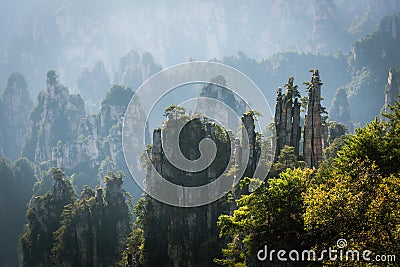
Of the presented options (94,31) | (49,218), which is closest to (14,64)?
(94,31)

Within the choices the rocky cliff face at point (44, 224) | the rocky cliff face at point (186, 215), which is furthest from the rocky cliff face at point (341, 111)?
the rocky cliff face at point (44, 224)

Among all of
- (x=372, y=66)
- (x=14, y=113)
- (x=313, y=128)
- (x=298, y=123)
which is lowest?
(x=313, y=128)

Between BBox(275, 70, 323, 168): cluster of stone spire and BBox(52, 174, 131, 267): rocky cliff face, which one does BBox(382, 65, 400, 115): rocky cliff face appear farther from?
BBox(52, 174, 131, 267): rocky cliff face

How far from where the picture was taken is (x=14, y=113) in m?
115

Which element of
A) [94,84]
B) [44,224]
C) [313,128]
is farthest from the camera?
[94,84]

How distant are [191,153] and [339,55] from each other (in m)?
110

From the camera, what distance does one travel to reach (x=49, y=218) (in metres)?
50.0

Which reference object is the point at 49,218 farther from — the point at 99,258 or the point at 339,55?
the point at 339,55

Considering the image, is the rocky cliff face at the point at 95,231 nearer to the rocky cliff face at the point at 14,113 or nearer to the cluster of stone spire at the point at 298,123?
the cluster of stone spire at the point at 298,123

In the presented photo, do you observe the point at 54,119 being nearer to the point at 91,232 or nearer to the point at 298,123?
the point at 91,232

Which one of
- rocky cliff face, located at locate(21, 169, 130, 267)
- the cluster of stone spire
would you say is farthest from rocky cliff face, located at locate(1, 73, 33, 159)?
the cluster of stone spire

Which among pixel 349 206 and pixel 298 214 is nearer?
pixel 349 206

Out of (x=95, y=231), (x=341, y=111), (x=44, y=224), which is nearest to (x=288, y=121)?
(x=95, y=231)

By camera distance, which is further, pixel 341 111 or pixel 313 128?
pixel 341 111
